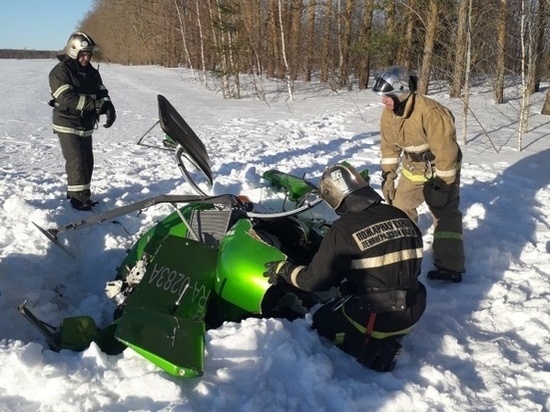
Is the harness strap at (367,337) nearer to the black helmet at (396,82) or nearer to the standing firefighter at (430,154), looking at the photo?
the standing firefighter at (430,154)

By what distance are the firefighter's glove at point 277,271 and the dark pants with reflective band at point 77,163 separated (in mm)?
3387

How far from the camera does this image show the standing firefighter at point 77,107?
581cm

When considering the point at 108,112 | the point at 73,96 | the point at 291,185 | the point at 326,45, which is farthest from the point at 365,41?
the point at 291,185

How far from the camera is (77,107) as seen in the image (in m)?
5.81

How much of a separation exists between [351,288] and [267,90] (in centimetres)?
2226

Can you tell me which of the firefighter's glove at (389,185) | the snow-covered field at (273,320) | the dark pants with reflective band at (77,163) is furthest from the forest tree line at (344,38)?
the dark pants with reflective band at (77,163)

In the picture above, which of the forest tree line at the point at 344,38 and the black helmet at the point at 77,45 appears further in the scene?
the forest tree line at the point at 344,38

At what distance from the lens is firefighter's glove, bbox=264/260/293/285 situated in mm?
3449

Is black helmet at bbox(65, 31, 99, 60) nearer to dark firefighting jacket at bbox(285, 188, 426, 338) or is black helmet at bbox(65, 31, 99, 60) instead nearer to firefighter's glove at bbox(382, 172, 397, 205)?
firefighter's glove at bbox(382, 172, 397, 205)

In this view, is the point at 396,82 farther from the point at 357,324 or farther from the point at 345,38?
the point at 345,38

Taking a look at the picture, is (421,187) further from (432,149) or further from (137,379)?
(137,379)

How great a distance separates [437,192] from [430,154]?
0.39 meters

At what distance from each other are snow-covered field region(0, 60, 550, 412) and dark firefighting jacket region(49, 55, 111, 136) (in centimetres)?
93

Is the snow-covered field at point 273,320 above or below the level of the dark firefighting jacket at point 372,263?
below
